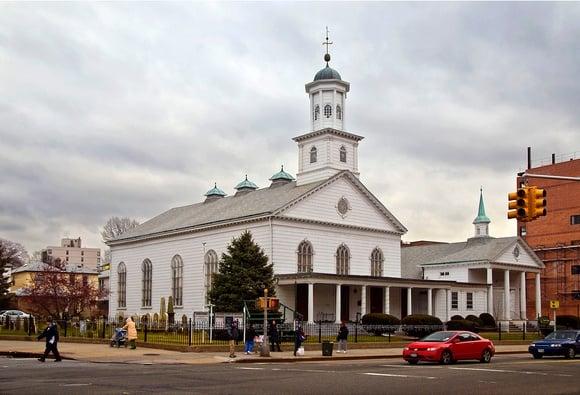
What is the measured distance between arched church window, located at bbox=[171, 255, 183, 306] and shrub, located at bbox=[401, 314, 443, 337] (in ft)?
73.8

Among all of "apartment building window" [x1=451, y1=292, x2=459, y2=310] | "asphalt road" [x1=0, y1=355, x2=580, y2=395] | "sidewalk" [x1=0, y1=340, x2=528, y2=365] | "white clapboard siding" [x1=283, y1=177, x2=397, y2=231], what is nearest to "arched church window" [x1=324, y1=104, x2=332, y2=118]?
"white clapboard siding" [x1=283, y1=177, x2=397, y2=231]

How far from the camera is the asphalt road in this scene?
20.4 metres

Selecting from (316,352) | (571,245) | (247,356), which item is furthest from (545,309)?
(247,356)

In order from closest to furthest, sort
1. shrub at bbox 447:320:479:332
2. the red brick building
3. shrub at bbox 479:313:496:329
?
shrub at bbox 447:320:479:332 < shrub at bbox 479:313:496:329 < the red brick building

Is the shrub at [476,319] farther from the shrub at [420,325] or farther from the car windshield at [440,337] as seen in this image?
the car windshield at [440,337]

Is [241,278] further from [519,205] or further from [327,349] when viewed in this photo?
[519,205]

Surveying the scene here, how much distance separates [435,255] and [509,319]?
1170cm

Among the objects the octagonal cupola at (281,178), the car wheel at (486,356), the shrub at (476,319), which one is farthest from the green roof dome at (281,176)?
the car wheel at (486,356)

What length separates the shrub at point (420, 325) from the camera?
5425cm

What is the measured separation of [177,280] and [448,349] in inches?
1703

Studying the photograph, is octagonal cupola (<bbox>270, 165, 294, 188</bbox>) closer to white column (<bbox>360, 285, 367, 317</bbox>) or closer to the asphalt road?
white column (<bbox>360, 285, 367, 317</bbox>)

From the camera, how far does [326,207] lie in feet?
218

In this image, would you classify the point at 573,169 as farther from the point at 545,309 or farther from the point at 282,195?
the point at 282,195

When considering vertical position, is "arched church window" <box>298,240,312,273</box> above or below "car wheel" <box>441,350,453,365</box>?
above
